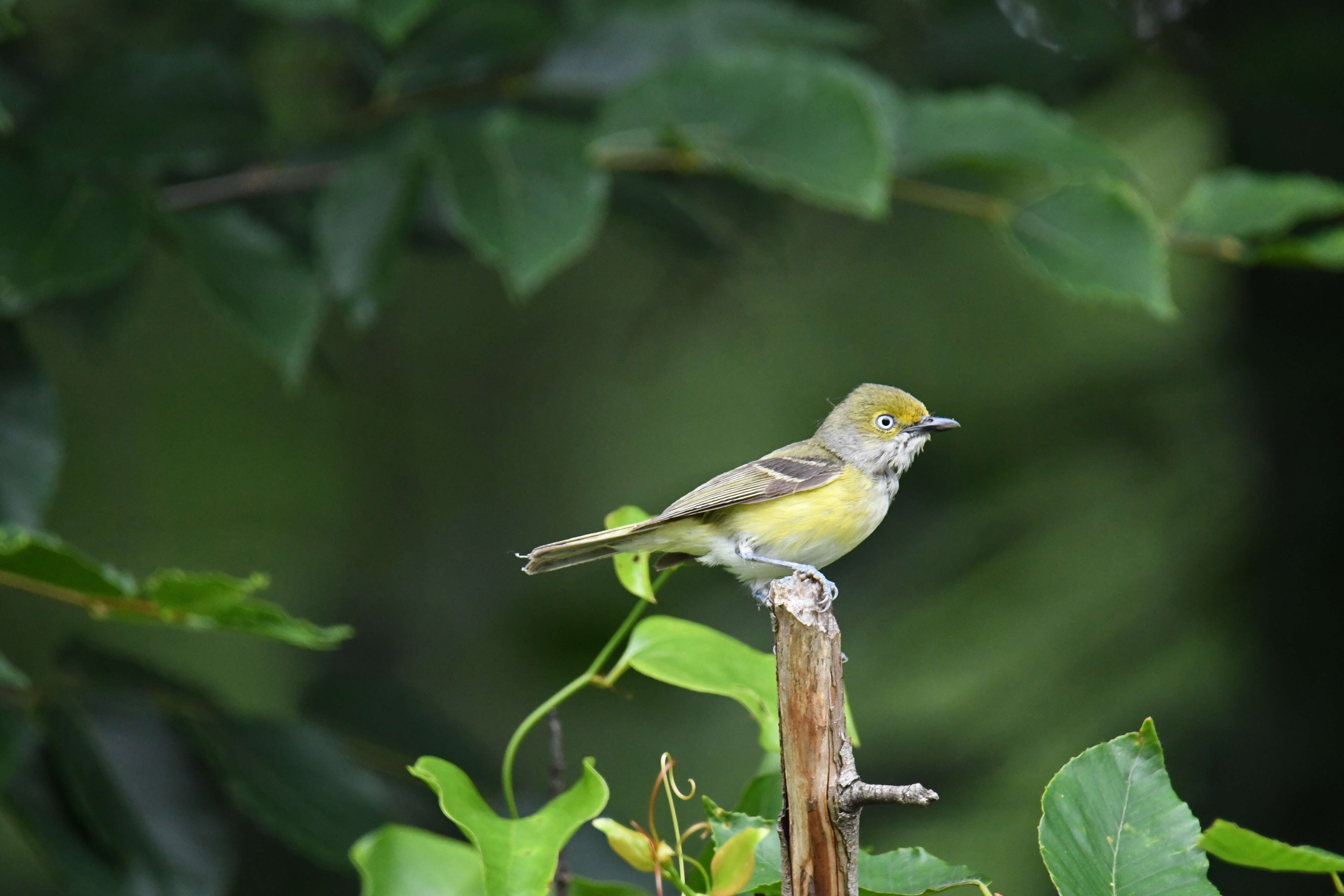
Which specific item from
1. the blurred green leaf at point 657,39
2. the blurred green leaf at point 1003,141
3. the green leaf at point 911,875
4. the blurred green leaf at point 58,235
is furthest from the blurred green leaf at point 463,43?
the green leaf at point 911,875

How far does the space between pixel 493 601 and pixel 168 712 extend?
2853 mm

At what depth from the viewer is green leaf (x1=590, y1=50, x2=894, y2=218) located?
8.65ft

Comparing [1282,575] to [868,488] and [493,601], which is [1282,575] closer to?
[868,488]

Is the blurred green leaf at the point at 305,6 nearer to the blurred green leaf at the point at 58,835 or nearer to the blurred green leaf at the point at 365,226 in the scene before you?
the blurred green leaf at the point at 365,226

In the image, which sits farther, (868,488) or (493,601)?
(493,601)

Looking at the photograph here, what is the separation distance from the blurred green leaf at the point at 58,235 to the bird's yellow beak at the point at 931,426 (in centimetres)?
187

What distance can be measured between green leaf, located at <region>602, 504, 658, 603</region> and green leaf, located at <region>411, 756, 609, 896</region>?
0.34 metres

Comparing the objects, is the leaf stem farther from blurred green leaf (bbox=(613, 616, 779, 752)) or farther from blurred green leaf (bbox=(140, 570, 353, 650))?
blurred green leaf (bbox=(140, 570, 353, 650))

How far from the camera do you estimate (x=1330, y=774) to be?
13.6 ft

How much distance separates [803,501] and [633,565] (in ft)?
2.72

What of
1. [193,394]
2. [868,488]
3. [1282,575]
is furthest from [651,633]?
[193,394]

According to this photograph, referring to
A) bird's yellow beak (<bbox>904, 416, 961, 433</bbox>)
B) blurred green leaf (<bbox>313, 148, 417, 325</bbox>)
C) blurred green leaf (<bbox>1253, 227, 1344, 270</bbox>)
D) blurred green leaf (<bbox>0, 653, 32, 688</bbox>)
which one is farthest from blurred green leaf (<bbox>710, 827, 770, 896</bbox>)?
blurred green leaf (<bbox>1253, 227, 1344, 270</bbox>)

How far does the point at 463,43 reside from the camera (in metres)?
2.98

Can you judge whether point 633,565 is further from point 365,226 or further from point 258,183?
point 258,183
